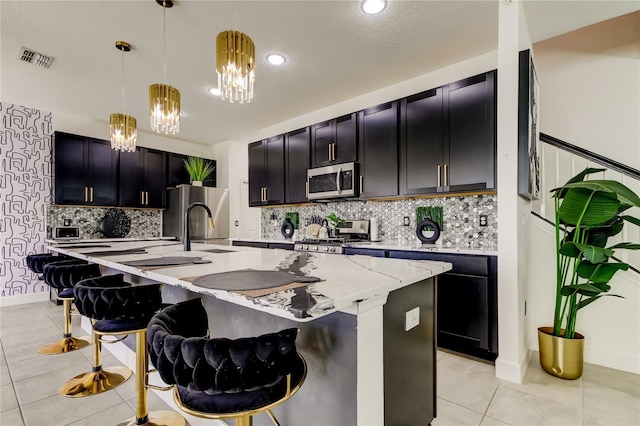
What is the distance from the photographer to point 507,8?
7.09 feet

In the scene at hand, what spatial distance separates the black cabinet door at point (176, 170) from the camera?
18.1 ft

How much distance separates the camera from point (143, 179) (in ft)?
16.9

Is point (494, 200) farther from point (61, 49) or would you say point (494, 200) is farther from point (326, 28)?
point (61, 49)

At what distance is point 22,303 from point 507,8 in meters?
6.50

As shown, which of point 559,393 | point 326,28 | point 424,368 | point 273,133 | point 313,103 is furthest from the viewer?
point 273,133

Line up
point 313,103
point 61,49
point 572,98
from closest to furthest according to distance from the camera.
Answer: point 61,49 → point 572,98 → point 313,103

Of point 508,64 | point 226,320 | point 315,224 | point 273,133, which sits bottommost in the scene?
point 226,320

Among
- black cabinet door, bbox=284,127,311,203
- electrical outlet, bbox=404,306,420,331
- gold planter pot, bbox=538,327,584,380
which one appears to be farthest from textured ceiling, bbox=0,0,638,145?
gold planter pot, bbox=538,327,584,380

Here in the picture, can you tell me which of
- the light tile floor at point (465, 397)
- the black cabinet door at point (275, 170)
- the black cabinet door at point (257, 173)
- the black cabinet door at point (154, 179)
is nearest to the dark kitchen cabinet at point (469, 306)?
the light tile floor at point (465, 397)

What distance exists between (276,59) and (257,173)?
2.09 metres

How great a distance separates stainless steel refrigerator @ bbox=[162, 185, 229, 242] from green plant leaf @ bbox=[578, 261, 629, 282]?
5022 millimetres

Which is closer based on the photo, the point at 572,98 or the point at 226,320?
the point at 226,320

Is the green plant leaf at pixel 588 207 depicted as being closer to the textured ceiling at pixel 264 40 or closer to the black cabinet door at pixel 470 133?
the black cabinet door at pixel 470 133

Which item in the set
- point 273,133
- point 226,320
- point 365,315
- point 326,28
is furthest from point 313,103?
point 365,315
